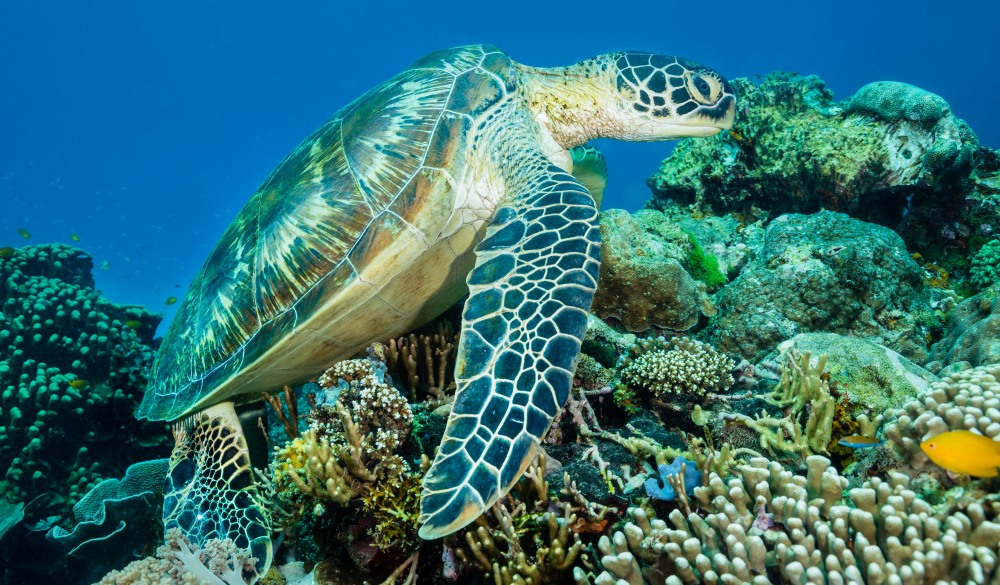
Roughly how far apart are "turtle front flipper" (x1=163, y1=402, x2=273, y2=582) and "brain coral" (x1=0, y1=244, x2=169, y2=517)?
2.75 metres

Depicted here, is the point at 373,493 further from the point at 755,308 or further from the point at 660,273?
the point at 755,308

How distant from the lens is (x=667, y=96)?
4.09 m

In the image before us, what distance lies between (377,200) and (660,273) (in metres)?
2.43

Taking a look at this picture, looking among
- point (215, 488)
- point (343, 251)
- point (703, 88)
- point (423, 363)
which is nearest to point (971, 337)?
point (703, 88)

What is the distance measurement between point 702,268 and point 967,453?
13.4 feet

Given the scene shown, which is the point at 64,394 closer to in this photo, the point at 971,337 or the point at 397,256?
the point at 397,256

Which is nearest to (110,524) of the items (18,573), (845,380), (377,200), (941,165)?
(18,573)

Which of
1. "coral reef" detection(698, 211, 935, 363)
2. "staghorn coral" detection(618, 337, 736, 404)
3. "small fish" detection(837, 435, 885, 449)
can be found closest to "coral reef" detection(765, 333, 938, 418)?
"staghorn coral" detection(618, 337, 736, 404)

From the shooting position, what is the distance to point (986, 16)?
84.1 meters

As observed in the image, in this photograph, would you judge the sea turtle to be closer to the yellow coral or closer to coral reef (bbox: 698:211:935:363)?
the yellow coral

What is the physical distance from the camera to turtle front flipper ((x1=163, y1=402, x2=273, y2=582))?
8.84 feet

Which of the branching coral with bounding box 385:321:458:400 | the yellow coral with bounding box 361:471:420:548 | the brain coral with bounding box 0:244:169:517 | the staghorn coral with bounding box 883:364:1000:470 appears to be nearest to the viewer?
the staghorn coral with bounding box 883:364:1000:470

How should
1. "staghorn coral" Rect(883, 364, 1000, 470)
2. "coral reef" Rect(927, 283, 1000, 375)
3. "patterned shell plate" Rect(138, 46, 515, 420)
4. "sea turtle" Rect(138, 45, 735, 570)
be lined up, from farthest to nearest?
"patterned shell plate" Rect(138, 46, 515, 420) < "coral reef" Rect(927, 283, 1000, 375) < "sea turtle" Rect(138, 45, 735, 570) < "staghorn coral" Rect(883, 364, 1000, 470)

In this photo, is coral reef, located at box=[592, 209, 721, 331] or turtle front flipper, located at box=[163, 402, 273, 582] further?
coral reef, located at box=[592, 209, 721, 331]
